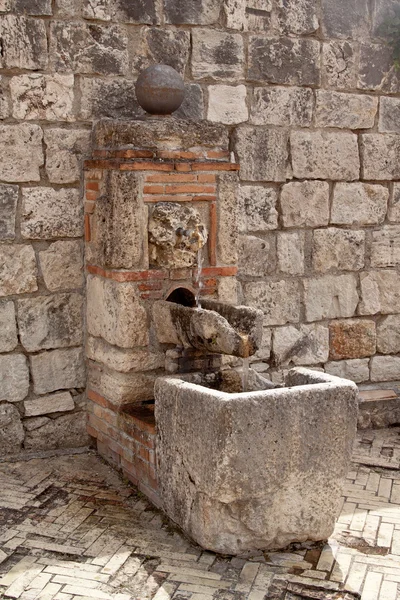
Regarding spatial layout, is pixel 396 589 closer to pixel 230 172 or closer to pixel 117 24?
pixel 230 172

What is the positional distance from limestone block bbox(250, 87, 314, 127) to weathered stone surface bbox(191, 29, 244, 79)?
0.80 feet

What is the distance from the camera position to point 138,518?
4141 mm

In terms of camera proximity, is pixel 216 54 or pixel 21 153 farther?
pixel 216 54

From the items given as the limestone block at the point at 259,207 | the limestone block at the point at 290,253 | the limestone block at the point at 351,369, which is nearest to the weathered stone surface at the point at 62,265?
the limestone block at the point at 259,207

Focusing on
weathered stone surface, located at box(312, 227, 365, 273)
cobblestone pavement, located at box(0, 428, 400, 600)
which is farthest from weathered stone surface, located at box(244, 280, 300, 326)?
cobblestone pavement, located at box(0, 428, 400, 600)

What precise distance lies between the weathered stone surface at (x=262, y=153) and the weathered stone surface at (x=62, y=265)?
1274 mm

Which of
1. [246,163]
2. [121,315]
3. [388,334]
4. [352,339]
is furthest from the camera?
[388,334]

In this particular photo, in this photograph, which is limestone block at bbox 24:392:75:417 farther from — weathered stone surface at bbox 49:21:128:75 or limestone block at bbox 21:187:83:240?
weathered stone surface at bbox 49:21:128:75

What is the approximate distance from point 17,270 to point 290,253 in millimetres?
1948

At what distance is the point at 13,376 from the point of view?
15.8 ft

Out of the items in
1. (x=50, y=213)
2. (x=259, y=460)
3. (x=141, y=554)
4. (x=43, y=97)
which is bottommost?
(x=141, y=554)

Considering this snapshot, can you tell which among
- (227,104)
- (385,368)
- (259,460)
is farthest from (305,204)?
(259,460)

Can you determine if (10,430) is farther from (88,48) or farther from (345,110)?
(345,110)

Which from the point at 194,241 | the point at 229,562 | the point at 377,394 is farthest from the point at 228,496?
the point at 377,394
